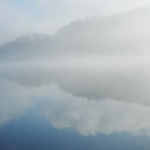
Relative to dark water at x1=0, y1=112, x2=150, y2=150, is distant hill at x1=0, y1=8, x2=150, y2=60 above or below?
above

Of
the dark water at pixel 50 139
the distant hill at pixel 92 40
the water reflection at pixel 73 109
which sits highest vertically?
the distant hill at pixel 92 40

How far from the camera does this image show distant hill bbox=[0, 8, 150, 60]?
219 centimetres

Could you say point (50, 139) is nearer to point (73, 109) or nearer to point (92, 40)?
point (73, 109)

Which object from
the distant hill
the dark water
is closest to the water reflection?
the dark water

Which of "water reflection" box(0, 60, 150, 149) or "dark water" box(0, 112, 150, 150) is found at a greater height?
"water reflection" box(0, 60, 150, 149)

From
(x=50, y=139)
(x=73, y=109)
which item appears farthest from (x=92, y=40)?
(x=50, y=139)

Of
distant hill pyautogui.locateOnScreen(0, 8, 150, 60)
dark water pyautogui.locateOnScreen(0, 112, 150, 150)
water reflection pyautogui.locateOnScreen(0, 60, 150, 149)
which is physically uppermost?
distant hill pyautogui.locateOnScreen(0, 8, 150, 60)

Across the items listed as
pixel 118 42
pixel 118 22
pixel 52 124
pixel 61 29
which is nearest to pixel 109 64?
pixel 118 42

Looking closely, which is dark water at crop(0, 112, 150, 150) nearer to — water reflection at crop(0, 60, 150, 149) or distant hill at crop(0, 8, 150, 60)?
water reflection at crop(0, 60, 150, 149)

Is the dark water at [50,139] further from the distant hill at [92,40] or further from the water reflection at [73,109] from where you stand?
the distant hill at [92,40]

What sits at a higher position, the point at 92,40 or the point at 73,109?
the point at 92,40

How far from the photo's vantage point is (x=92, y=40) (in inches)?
88.0

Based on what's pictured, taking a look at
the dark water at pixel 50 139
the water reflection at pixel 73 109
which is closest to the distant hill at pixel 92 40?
the water reflection at pixel 73 109

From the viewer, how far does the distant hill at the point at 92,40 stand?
219 cm
